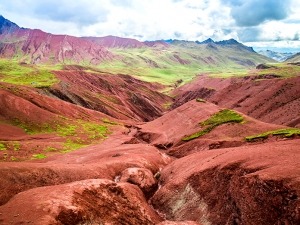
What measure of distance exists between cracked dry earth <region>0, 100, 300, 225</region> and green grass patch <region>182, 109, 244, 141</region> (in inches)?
781

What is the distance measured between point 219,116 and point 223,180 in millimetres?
39344

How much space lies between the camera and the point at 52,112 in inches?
3155

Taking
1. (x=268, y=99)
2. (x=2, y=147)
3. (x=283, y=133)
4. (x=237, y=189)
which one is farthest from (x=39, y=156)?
(x=268, y=99)

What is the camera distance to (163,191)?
34188 millimetres

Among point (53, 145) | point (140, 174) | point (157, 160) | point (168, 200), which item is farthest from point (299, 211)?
point (53, 145)

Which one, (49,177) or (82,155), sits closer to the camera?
(49,177)

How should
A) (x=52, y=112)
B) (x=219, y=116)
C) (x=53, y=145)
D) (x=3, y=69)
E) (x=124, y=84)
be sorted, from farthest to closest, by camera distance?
(x=124, y=84)
(x=3, y=69)
(x=52, y=112)
(x=219, y=116)
(x=53, y=145)

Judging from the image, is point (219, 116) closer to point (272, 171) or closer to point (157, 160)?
point (157, 160)

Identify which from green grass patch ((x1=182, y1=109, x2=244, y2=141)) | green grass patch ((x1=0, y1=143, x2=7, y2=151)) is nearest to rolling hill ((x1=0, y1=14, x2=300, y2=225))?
green grass patch ((x1=0, y1=143, x2=7, y2=151))

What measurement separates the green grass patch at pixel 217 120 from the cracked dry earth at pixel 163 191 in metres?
19.8

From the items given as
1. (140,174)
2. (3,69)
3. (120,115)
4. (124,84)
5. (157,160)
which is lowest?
(140,174)

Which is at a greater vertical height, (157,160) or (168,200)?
(157,160)

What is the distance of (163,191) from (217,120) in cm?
3471

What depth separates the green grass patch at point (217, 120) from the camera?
61.5m
